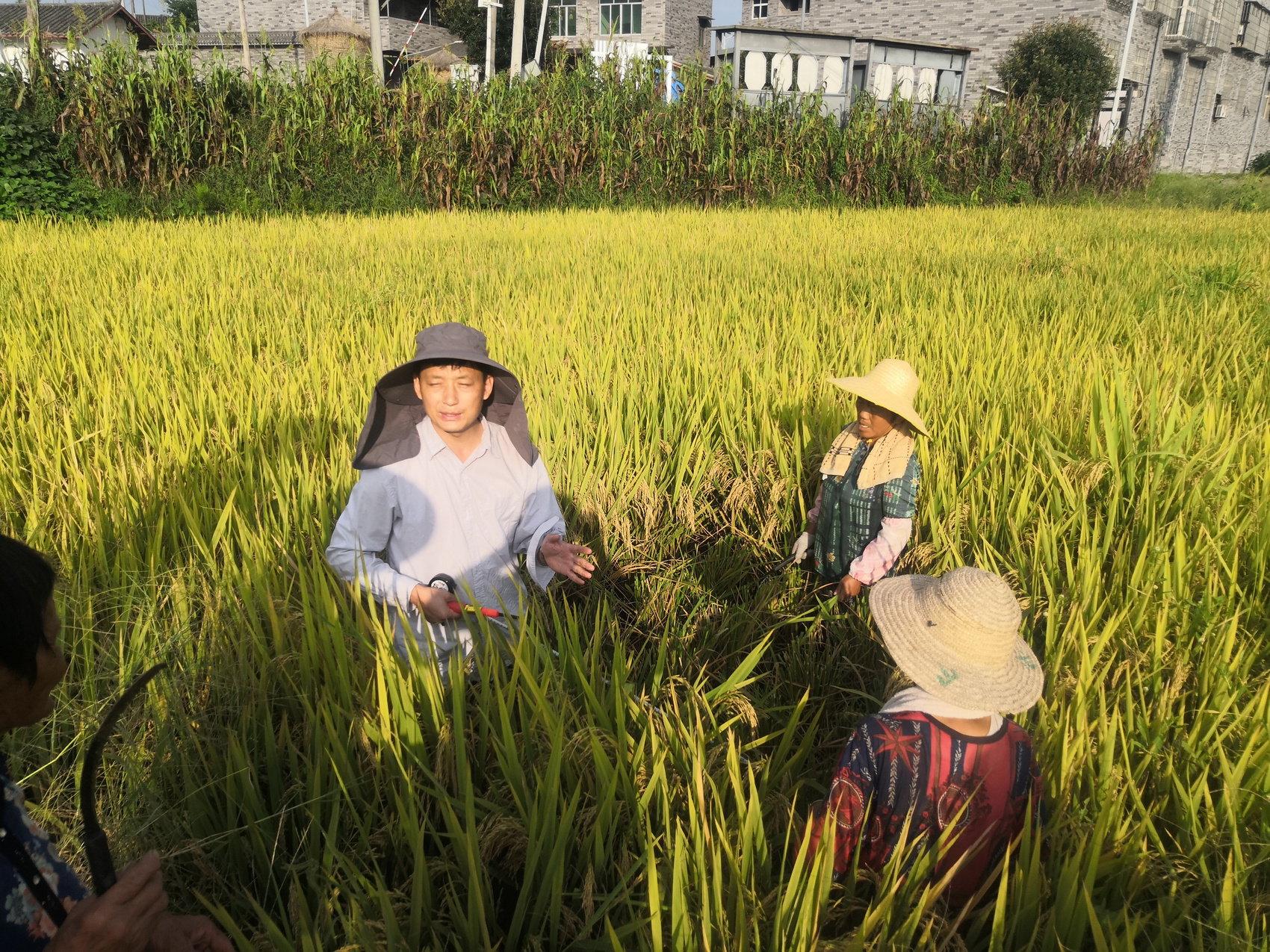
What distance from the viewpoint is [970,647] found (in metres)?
1.21

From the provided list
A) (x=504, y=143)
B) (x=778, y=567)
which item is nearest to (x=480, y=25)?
(x=504, y=143)

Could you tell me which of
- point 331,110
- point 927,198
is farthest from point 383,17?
point 927,198

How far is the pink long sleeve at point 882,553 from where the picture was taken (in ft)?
6.69

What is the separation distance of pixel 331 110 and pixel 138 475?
32.7ft

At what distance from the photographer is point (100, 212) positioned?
952 centimetres

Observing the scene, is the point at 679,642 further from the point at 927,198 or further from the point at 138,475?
the point at 927,198

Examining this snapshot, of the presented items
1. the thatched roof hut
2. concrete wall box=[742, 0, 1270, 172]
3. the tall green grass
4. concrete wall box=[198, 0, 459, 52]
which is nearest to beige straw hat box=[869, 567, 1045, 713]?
the tall green grass

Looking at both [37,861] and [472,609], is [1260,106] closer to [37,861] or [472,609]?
[472,609]

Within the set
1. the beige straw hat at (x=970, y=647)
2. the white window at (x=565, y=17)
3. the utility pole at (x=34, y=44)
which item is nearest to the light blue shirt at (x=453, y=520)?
the beige straw hat at (x=970, y=647)

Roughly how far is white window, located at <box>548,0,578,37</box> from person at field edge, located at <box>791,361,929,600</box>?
3164 centimetres

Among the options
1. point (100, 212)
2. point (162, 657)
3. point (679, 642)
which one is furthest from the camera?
point (100, 212)

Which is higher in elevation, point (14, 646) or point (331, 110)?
point (331, 110)

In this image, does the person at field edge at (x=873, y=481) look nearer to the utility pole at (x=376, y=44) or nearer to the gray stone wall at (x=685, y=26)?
the utility pole at (x=376, y=44)

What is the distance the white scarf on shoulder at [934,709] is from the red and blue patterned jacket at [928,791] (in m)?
0.01
